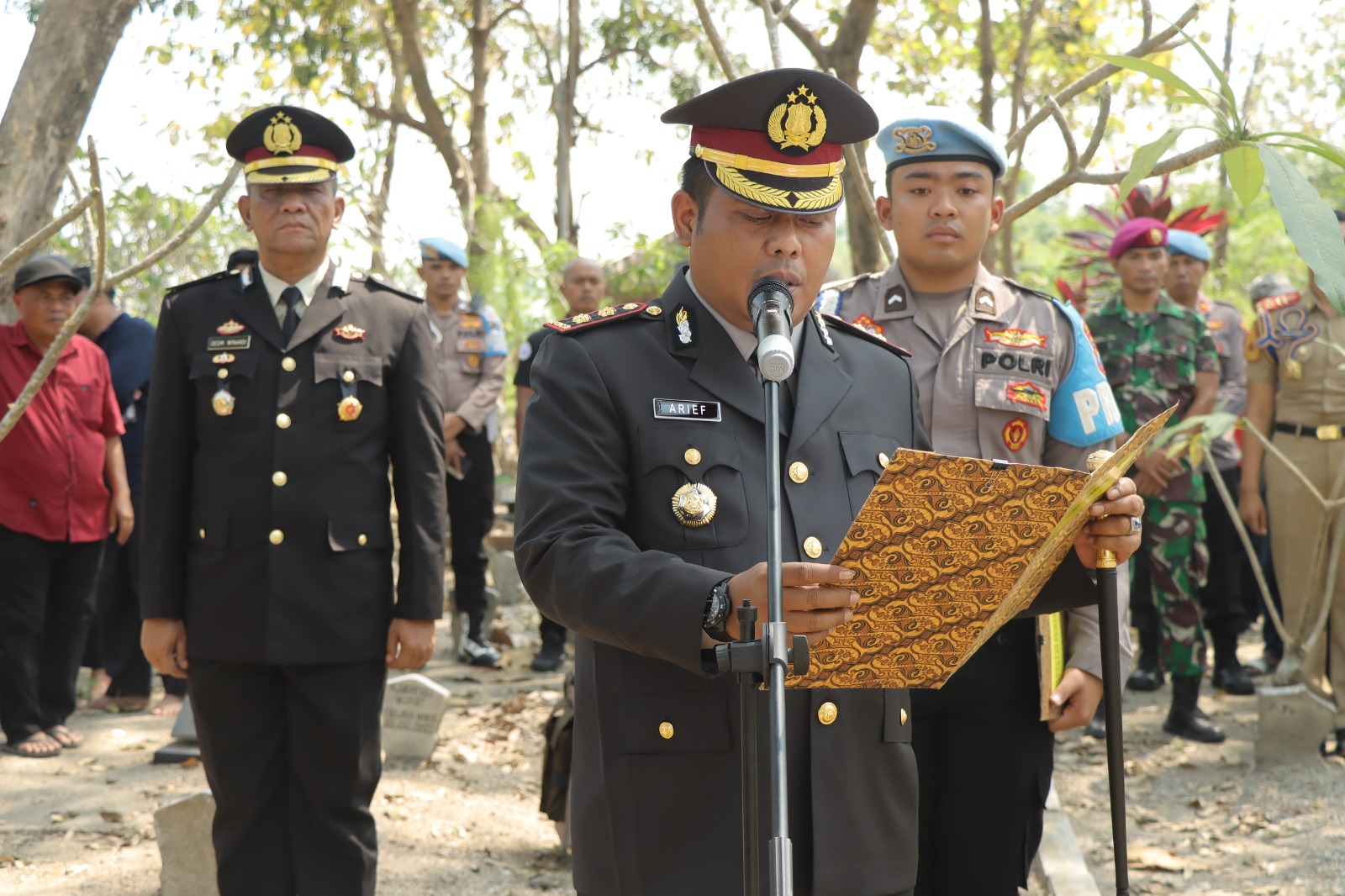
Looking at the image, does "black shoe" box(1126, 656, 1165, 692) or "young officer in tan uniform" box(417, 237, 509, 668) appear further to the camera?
"young officer in tan uniform" box(417, 237, 509, 668)

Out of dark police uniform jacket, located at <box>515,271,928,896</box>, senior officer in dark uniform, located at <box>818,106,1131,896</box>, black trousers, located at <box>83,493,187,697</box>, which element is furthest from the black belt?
black trousers, located at <box>83,493,187,697</box>

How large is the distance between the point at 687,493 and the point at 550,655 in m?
5.98

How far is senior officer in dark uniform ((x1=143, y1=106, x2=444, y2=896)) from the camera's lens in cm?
363

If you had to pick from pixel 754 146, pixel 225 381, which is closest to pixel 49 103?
pixel 225 381

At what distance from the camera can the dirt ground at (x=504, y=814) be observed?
15.4 feet

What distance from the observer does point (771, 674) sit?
1684 millimetres

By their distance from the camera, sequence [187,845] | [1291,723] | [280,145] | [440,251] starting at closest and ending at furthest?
[280,145] → [187,845] → [1291,723] → [440,251]

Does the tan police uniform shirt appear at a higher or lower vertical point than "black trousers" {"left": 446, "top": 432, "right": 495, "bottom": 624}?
higher

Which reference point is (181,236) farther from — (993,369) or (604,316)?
(993,369)

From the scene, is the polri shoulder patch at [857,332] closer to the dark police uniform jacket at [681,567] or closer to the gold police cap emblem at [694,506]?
the dark police uniform jacket at [681,567]

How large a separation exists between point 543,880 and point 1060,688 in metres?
2.49

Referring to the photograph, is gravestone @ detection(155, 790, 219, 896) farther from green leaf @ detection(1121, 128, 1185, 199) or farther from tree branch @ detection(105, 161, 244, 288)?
green leaf @ detection(1121, 128, 1185, 199)

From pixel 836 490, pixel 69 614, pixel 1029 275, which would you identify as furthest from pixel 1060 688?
pixel 1029 275

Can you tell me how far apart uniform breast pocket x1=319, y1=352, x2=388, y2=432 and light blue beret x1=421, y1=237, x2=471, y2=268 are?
5.02m
